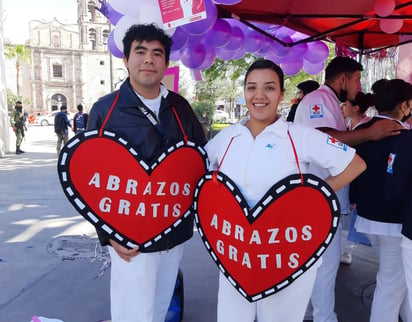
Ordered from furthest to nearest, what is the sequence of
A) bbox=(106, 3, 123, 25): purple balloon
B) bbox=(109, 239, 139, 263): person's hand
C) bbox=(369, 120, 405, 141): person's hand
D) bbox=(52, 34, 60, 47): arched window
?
bbox=(52, 34, 60, 47): arched window → bbox=(106, 3, 123, 25): purple balloon → bbox=(369, 120, 405, 141): person's hand → bbox=(109, 239, 139, 263): person's hand

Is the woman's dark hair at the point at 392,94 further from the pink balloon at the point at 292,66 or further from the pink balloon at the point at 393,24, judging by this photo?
the pink balloon at the point at 292,66

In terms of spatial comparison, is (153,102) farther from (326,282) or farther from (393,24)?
(393,24)

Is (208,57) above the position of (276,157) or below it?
above

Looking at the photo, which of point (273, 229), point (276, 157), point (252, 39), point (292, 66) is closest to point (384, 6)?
point (252, 39)

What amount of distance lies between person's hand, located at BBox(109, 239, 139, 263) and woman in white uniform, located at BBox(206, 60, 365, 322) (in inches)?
Result: 17.2

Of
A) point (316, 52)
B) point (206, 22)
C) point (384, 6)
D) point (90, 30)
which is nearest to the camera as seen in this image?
point (206, 22)

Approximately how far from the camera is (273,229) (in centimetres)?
160

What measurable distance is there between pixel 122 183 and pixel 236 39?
2.53 meters

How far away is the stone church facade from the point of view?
5097 centimetres

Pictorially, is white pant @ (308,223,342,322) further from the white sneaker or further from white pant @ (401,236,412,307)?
the white sneaker

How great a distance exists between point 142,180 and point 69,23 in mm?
60991

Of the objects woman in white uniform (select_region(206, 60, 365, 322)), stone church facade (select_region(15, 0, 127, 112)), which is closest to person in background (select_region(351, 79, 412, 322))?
woman in white uniform (select_region(206, 60, 365, 322))

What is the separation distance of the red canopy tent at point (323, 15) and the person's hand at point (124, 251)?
82.8 inches

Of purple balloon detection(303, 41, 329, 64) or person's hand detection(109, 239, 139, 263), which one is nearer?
person's hand detection(109, 239, 139, 263)
